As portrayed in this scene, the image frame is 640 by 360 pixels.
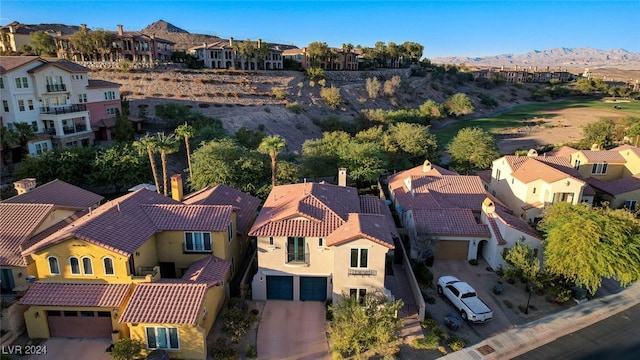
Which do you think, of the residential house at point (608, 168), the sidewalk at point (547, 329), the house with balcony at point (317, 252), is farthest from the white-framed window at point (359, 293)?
the residential house at point (608, 168)

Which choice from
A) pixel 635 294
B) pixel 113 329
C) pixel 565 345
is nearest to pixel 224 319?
pixel 113 329

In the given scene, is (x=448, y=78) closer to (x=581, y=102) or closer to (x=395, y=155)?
(x=581, y=102)

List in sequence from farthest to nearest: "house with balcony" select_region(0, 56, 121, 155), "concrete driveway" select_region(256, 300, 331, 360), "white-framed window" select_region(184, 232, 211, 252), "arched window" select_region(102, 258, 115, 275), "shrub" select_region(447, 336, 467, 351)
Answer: "house with balcony" select_region(0, 56, 121, 155)
"white-framed window" select_region(184, 232, 211, 252)
"shrub" select_region(447, 336, 467, 351)
"arched window" select_region(102, 258, 115, 275)
"concrete driveway" select_region(256, 300, 331, 360)

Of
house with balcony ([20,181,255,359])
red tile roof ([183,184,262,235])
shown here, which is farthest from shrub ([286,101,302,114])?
house with balcony ([20,181,255,359])

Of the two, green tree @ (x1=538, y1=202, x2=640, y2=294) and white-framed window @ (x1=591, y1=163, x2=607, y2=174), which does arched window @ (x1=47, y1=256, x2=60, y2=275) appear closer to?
green tree @ (x1=538, y1=202, x2=640, y2=294)

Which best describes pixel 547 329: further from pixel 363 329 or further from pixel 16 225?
pixel 16 225
